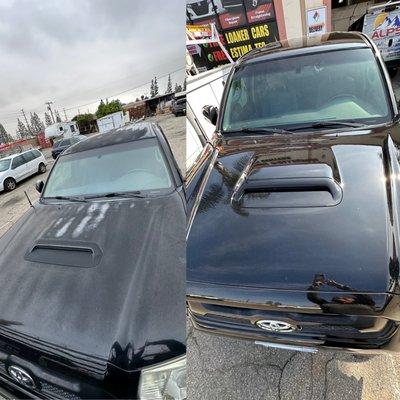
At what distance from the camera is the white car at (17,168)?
8.25m

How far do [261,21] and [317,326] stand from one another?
443 inches

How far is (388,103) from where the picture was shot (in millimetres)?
1747

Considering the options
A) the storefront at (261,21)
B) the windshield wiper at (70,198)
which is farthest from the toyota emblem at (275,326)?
the storefront at (261,21)

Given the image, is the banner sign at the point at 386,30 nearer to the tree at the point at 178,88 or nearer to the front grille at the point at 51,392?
the tree at the point at 178,88

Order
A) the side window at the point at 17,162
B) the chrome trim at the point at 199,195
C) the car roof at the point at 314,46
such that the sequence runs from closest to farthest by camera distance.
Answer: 1. the chrome trim at the point at 199,195
2. the car roof at the point at 314,46
3. the side window at the point at 17,162

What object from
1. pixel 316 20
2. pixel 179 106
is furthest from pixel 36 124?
pixel 316 20

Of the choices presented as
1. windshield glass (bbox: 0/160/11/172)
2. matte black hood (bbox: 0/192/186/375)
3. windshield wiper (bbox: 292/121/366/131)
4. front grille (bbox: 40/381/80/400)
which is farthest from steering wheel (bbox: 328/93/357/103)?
windshield glass (bbox: 0/160/11/172)

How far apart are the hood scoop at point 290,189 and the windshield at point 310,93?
639 millimetres

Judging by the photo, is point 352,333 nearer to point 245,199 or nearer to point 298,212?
point 298,212

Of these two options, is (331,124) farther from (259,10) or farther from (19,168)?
(259,10)

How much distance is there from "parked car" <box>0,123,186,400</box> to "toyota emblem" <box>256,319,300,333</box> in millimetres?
400

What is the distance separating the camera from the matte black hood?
707mm

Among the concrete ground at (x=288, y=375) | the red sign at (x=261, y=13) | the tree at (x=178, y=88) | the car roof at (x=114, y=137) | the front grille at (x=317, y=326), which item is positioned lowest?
the concrete ground at (x=288, y=375)

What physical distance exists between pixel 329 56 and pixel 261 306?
1.67 meters
